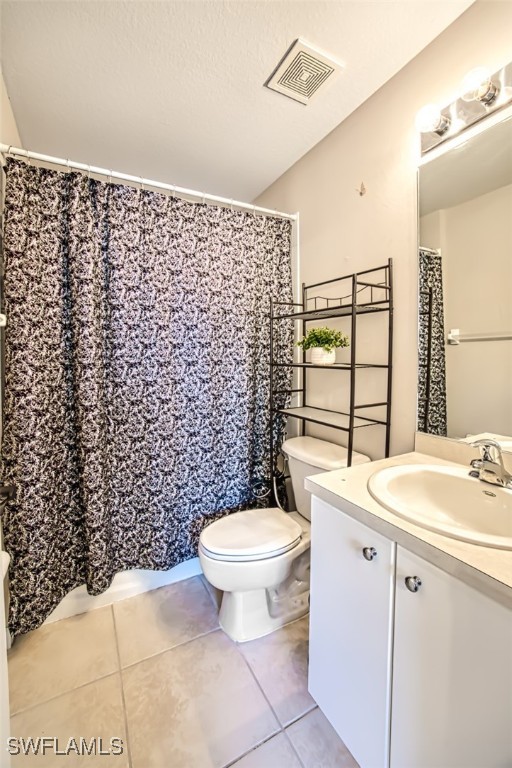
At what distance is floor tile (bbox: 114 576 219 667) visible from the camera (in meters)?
1.39

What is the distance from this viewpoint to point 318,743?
1.03 m

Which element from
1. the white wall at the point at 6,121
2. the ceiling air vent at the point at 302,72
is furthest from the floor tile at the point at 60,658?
the ceiling air vent at the point at 302,72

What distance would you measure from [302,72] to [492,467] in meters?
1.61

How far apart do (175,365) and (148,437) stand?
1.23 ft

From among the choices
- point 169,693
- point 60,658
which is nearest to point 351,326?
point 169,693

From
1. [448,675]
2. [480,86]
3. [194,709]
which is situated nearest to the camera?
[448,675]

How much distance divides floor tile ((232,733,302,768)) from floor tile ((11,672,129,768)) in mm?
379

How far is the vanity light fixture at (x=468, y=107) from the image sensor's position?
38.6 inches

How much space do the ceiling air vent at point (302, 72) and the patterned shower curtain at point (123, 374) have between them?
0.56 meters

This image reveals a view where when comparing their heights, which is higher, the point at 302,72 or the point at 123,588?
the point at 302,72

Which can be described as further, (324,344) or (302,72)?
(324,344)

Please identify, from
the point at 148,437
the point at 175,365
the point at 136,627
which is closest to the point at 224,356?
the point at 175,365

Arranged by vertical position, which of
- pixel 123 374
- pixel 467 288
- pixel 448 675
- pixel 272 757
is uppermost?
pixel 467 288

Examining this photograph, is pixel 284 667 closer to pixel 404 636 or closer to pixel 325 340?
pixel 404 636
